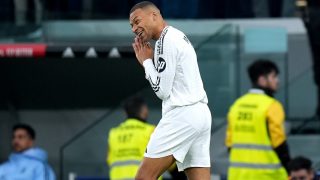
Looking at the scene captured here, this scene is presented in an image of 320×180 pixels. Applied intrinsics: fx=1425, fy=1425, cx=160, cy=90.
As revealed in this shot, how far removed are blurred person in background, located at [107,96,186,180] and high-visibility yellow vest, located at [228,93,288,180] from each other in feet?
3.52

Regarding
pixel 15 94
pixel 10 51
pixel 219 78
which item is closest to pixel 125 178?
pixel 219 78

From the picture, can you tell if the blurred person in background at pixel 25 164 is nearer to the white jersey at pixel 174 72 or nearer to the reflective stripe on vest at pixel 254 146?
the reflective stripe on vest at pixel 254 146

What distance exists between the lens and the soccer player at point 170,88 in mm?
9352

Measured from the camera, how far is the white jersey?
9.33 m

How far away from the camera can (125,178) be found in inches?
522

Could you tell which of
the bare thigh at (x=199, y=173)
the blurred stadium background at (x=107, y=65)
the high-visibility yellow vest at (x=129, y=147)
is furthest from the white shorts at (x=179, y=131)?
the blurred stadium background at (x=107, y=65)

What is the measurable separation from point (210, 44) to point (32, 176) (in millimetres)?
2925

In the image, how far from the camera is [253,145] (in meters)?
12.3

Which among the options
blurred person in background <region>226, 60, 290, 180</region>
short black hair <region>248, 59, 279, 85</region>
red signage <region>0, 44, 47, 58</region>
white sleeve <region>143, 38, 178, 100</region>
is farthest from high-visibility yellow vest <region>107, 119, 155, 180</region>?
white sleeve <region>143, 38, 178, 100</region>

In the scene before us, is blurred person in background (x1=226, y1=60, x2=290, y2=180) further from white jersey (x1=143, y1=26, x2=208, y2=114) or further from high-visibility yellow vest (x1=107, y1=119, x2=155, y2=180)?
white jersey (x1=143, y1=26, x2=208, y2=114)

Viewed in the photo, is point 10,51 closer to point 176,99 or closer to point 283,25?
point 283,25

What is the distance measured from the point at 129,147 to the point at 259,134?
4.83 feet

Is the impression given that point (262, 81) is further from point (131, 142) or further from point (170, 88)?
point (170, 88)

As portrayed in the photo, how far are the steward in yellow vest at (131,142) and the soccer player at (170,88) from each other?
363cm
